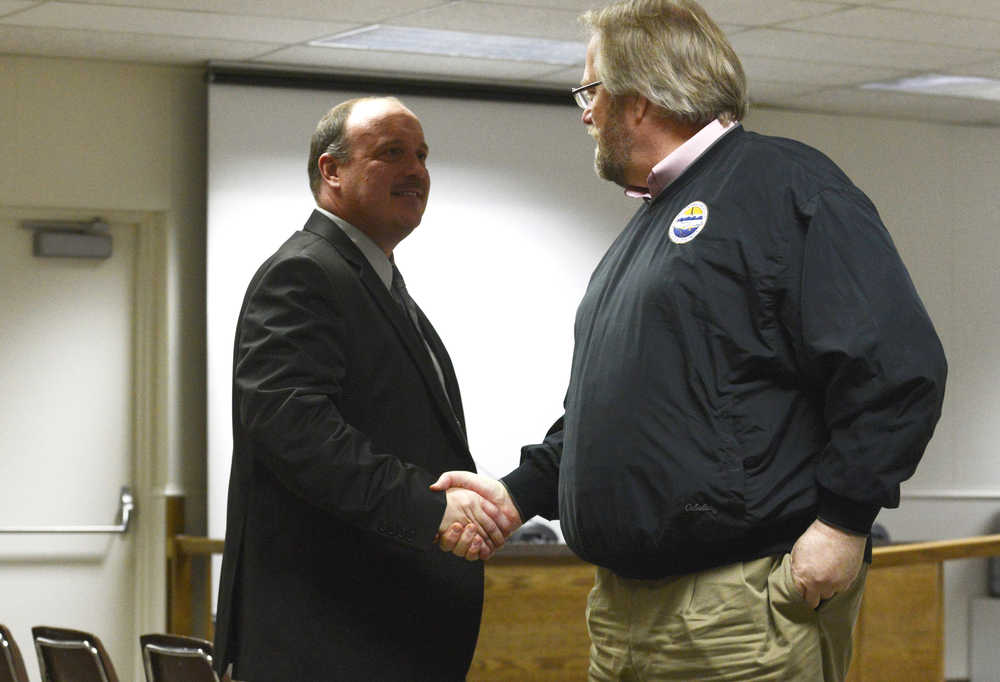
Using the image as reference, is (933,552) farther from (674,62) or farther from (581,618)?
(674,62)

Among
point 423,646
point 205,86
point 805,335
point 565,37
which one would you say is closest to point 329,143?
point 423,646

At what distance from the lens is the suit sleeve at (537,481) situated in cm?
284

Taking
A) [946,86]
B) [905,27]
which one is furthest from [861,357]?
[946,86]


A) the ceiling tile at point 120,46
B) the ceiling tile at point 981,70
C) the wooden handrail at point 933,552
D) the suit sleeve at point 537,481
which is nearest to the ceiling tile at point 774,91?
the ceiling tile at point 981,70

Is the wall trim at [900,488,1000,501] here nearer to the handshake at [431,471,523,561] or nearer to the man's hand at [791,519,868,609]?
the handshake at [431,471,523,561]

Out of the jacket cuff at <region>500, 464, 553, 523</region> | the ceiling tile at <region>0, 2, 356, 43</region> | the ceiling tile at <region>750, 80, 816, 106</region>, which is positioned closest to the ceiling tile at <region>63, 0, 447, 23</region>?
the ceiling tile at <region>0, 2, 356, 43</region>

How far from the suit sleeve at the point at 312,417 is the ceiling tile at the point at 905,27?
4061 millimetres

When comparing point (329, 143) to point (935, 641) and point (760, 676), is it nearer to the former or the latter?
point (760, 676)

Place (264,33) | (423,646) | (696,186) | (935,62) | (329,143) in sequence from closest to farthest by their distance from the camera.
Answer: (696,186) < (423,646) < (329,143) < (264,33) < (935,62)

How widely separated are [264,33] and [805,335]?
4.87m

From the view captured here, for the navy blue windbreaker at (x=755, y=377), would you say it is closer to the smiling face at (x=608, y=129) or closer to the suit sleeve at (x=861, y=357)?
the suit sleeve at (x=861, y=357)

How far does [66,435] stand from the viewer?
723cm

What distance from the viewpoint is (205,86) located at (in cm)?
→ 725

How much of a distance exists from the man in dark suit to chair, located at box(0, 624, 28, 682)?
7.64ft
